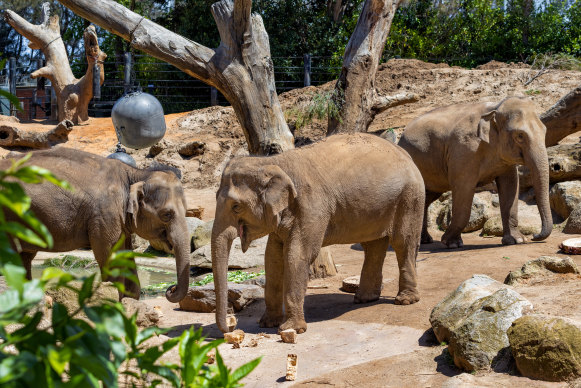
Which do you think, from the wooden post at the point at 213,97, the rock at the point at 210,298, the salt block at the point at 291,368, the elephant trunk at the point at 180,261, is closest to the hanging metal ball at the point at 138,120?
the rock at the point at 210,298

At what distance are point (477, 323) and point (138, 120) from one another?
6052 mm

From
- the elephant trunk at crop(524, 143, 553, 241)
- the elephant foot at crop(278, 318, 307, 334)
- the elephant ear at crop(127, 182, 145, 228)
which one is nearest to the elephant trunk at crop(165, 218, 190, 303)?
the elephant ear at crop(127, 182, 145, 228)

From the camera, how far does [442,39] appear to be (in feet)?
79.3

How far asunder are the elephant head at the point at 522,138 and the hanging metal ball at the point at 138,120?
447cm

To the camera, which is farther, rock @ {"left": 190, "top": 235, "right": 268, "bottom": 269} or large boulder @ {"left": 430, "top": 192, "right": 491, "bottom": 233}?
large boulder @ {"left": 430, "top": 192, "right": 491, "bottom": 233}

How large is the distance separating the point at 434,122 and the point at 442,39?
46.7 ft

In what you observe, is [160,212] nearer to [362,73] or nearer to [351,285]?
[351,285]

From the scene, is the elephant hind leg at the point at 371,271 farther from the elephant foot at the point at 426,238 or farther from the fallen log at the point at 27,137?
the fallen log at the point at 27,137

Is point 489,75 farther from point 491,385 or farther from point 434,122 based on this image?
point 491,385

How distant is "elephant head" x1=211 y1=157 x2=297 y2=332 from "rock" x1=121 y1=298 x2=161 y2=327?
28.8 inches

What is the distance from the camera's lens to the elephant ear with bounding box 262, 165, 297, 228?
6.30 m

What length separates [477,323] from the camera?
510 cm

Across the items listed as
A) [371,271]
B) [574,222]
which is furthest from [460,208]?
[371,271]

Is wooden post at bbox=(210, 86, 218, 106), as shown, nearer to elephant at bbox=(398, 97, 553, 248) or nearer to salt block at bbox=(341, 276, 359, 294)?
elephant at bbox=(398, 97, 553, 248)
